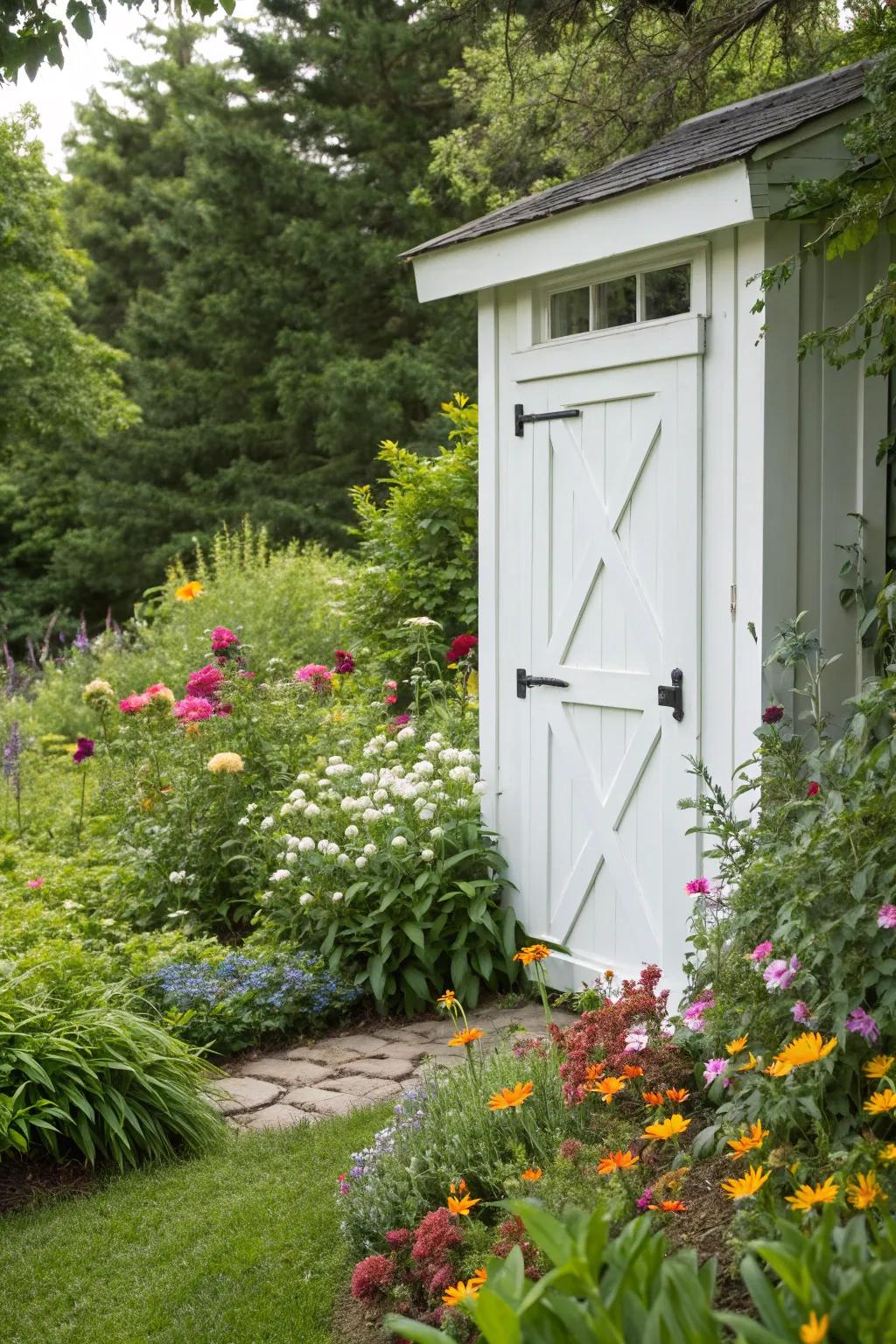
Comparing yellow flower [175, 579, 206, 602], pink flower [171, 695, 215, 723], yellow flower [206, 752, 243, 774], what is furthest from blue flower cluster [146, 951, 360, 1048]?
yellow flower [175, 579, 206, 602]

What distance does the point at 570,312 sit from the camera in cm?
535

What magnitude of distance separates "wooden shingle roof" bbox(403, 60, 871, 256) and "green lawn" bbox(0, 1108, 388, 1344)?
11.0ft

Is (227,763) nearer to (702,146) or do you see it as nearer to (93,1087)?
(93,1087)

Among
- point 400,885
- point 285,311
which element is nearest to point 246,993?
point 400,885

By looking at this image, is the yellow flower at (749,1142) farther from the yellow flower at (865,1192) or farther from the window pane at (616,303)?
the window pane at (616,303)

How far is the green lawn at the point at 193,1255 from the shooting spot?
3.19m

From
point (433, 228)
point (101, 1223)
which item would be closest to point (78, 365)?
point (433, 228)

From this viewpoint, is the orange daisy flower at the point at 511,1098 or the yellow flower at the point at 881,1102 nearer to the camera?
the yellow flower at the point at 881,1102

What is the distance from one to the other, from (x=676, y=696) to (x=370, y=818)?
1589 millimetres

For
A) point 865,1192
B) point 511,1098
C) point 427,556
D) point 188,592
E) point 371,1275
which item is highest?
point 427,556

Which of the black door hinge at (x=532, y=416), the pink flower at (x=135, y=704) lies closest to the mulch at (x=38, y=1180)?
the black door hinge at (x=532, y=416)

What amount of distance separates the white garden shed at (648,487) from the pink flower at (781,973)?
1.63 meters

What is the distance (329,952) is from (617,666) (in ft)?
5.82

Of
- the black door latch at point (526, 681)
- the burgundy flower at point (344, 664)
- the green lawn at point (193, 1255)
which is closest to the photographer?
the green lawn at point (193, 1255)
